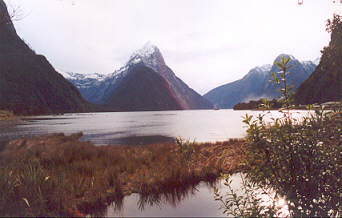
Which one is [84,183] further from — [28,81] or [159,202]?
[28,81]

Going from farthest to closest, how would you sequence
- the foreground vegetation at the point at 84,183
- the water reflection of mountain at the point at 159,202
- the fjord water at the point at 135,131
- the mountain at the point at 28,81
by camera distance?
the mountain at the point at 28,81 → the fjord water at the point at 135,131 → the water reflection of mountain at the point at 159,202 → the foreground vegetation at the point at 84,183

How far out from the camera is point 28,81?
6649 inches

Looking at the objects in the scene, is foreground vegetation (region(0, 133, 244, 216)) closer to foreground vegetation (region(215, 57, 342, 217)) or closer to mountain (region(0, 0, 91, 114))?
foreground vegetation (region(215, 57, 342, 217))

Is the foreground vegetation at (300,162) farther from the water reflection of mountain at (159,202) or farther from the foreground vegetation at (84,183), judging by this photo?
the foreground vegetation at (84,183)

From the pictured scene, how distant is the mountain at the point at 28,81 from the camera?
153500 millimetres

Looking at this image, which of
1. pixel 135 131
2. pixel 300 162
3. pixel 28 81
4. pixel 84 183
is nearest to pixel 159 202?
pixel 84 183

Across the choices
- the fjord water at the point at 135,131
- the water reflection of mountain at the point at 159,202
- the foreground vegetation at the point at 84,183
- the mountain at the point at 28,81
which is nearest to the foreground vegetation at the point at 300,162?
the water reflection of mountain at the point at 159,202

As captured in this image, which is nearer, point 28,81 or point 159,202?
point 159,202

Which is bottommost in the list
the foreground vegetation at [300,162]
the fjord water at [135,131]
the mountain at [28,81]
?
the fjord water at [135,131]

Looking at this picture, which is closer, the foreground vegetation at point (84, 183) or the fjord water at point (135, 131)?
the foreground vegetation at point (84, 183)

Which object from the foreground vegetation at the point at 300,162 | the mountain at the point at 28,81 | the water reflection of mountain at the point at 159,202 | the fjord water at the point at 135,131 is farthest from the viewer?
the mountain at the point at 28,81

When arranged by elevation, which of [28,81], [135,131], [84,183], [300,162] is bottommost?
[135,131]

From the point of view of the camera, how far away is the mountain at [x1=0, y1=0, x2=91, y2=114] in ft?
504

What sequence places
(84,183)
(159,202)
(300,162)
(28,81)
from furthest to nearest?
(28,81) → (84,183) → (159,202) → (300,162)
